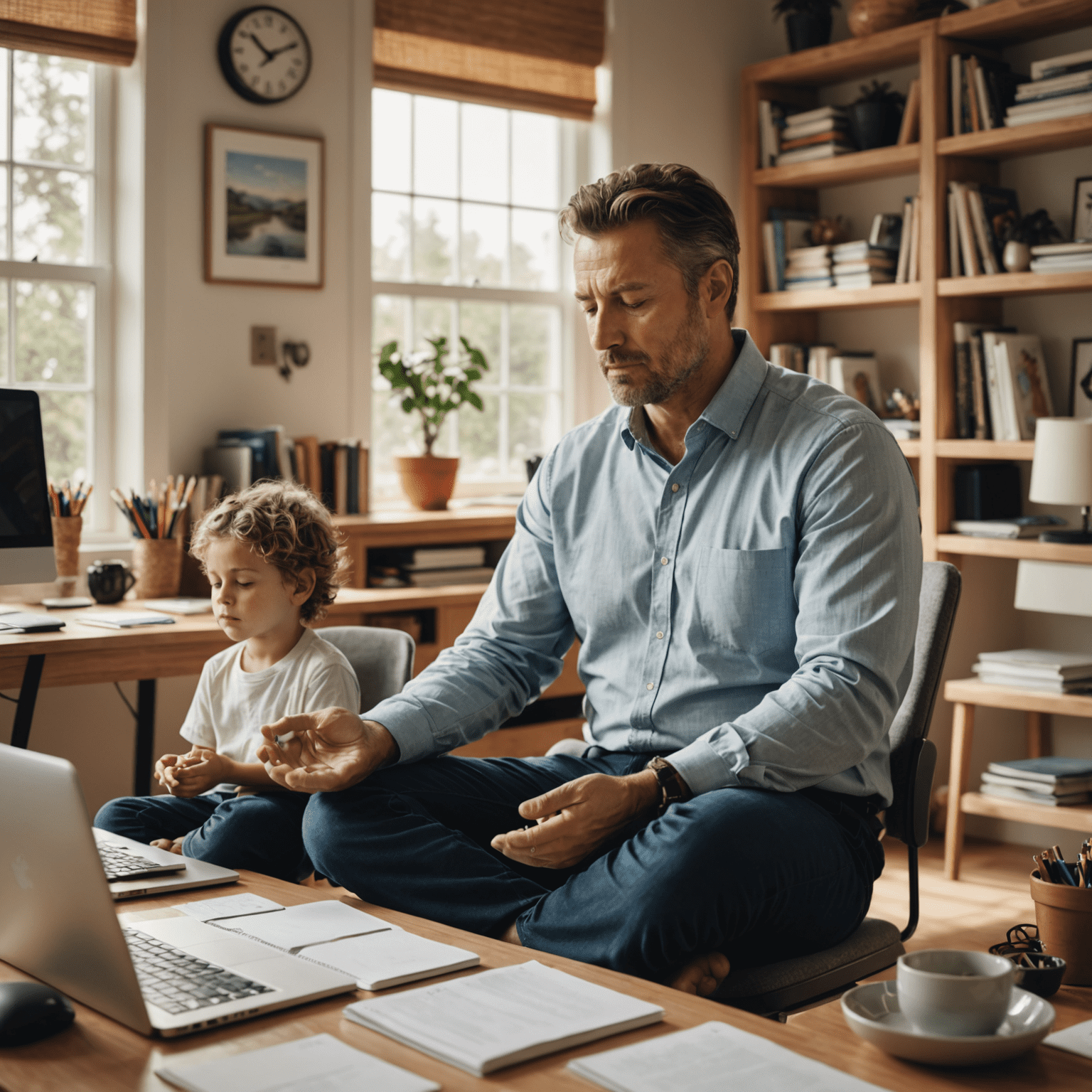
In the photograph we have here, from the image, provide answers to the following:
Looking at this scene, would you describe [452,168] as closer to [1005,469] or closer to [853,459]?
[1005,469]

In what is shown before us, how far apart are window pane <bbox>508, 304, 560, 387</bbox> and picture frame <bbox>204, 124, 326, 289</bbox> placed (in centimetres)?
78

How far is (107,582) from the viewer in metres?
3.23

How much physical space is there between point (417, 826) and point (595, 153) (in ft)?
10.3

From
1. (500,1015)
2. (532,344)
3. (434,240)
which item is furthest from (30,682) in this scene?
(532,344)

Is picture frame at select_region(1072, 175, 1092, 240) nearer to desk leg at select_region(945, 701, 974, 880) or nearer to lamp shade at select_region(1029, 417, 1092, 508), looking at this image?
lamp shade at select_region(1029, 417, 1092, 508)

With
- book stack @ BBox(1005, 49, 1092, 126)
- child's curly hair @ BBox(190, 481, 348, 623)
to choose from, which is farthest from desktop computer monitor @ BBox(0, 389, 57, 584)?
book stack @ BBox(1005, 49, 1092, 126)

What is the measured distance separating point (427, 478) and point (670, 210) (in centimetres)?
202

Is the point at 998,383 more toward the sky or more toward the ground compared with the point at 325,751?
more toward the sky

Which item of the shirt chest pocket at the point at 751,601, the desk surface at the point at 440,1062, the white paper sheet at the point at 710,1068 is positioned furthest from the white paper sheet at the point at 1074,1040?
the shirt chest pocket at the point at 751,601

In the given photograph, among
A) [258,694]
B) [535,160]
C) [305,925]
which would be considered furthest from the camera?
[535,160]

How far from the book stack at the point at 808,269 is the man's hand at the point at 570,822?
9.64ft

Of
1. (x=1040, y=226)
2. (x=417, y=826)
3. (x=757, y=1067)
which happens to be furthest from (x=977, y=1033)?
(x=1040, y=226)

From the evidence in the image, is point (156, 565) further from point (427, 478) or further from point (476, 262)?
point (476, 262)

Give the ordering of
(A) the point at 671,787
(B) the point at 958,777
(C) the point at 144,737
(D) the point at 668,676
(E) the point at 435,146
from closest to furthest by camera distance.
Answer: (A) the point at 671,787
(D) the point at 668,676
(C) the point at 144,737
(B) the point at 958,777
(E) the point at 435,146
